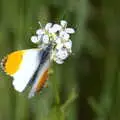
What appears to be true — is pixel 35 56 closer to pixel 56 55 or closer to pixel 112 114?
pixel 56 55

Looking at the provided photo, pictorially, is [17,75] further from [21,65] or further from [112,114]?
[112,114]

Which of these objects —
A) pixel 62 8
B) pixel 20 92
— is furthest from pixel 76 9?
pixel 20 92

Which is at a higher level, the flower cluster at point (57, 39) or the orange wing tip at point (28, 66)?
the flower cluster at point (57, 39)

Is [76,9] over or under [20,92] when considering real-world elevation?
over

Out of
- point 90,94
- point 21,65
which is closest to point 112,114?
point 90,94

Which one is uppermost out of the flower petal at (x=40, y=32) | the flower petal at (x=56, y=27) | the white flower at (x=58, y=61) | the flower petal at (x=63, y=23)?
the flower petal at (x=63, y=23)
